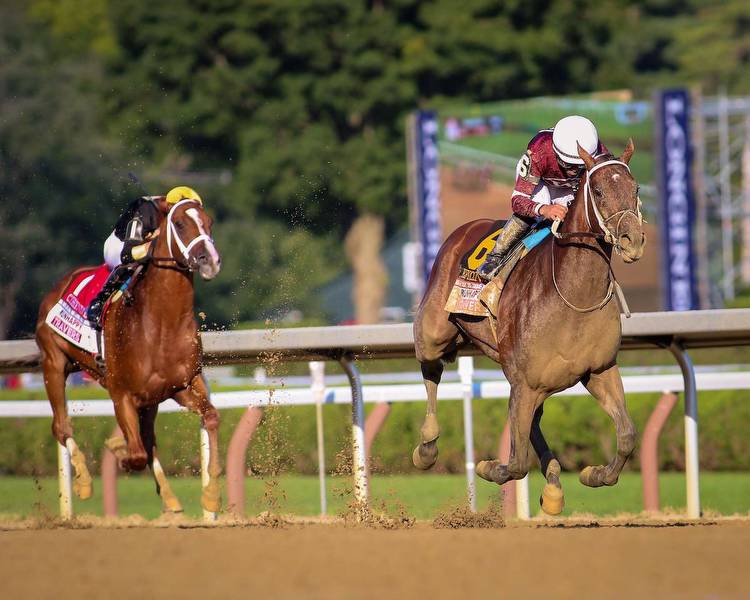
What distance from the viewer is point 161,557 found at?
655 centimetres

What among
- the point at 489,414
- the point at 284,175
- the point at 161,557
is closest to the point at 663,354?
the point at 489,414

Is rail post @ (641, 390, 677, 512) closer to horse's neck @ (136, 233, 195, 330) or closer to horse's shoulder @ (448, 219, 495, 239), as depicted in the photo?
horse's shoulder @ (448, 219, 495, 239)

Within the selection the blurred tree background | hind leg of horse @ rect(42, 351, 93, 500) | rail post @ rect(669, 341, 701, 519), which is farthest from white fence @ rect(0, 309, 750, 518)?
the blurred tree background

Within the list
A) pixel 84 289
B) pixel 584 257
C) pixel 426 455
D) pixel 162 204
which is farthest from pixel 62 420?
pixel 584 257

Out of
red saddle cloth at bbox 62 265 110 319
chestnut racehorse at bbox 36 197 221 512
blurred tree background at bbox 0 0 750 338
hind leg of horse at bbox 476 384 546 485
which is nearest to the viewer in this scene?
hind leg of horse at bbox 476 384 546 485

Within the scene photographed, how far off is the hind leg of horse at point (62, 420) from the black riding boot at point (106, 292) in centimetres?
59

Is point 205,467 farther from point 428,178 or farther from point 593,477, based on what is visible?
point 428,178

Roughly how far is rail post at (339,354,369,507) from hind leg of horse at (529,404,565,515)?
3.63 ft

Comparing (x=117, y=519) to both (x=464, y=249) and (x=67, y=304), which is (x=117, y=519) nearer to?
(x=67, y=304)

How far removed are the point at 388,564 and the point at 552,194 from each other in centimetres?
243

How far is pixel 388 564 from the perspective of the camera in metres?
6.16

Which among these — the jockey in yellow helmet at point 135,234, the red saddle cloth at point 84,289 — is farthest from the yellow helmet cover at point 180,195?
the red saddle cloth at point 84,289

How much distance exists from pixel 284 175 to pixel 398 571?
2889 cm

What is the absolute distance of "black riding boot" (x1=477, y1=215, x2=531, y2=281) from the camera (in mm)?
7770
